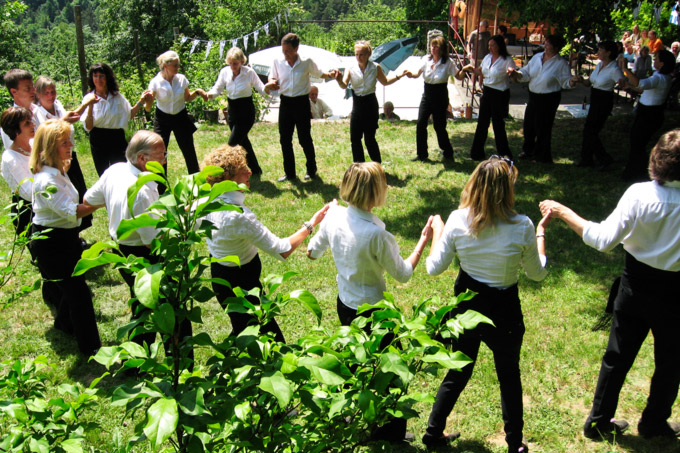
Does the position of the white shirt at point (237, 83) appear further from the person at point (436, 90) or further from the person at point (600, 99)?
the person at point (600, 99)

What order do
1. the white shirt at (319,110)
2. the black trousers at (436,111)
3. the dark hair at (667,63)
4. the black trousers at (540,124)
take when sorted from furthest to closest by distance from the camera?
the white shirt at (319,110) → the black trousers at (436,111) → the black trousers at (540,124) → the dark hair at (667,63)

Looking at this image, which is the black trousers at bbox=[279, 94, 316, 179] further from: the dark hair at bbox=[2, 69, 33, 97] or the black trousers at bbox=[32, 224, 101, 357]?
the black trousers at bbox=[32, 224, 101, 357]

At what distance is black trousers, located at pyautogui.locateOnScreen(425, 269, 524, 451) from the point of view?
10.2 feet

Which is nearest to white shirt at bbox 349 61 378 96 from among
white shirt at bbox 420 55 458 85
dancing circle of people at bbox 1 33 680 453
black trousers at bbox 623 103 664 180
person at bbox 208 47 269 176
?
white shirt at bbox 420 55 458 85

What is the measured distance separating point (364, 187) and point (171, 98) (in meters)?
5.08

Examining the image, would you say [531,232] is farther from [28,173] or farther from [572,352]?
[28,173]

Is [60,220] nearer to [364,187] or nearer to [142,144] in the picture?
[142,144]

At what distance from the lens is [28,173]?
481cm

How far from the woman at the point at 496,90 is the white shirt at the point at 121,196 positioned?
584 cm

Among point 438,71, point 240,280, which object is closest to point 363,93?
point 438,71

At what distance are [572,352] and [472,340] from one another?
5.32ft

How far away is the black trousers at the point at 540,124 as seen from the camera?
8.30 meters

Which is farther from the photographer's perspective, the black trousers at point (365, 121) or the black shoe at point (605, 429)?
the black trousers at point (365, 121)

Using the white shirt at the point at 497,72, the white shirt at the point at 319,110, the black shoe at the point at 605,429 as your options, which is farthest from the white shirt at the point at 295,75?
the black shoe at the point at 605,429
